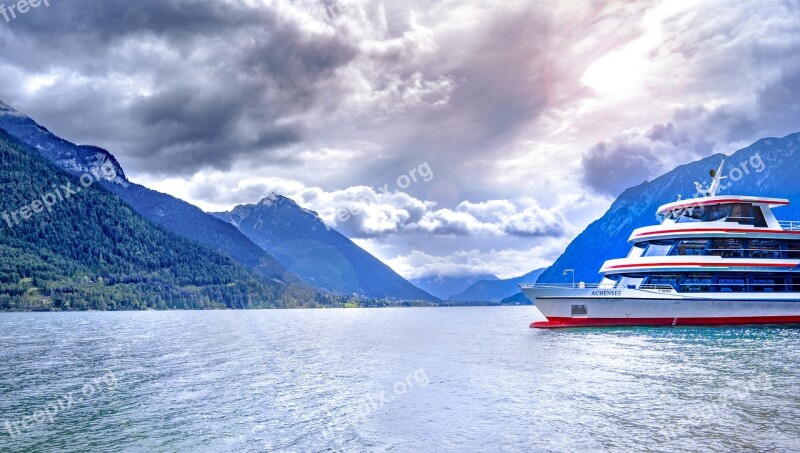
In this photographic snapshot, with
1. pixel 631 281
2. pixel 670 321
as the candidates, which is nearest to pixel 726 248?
pixel 670 321

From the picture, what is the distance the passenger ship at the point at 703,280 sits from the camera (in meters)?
58.2

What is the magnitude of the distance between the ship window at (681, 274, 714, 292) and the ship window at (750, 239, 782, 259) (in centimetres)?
639

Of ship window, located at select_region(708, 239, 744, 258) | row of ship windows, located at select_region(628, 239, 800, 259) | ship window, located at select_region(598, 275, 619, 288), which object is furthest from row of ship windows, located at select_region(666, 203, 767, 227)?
ship window, located at select_region(598, 275, 619, 288)

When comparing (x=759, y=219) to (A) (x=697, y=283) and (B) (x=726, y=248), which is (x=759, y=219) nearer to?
(B) (x=726, y=248)

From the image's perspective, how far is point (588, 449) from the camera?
17.5 m

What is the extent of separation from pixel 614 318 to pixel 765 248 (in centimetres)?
2036

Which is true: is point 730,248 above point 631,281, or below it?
above

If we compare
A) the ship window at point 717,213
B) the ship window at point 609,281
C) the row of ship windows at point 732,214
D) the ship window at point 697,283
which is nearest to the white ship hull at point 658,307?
the ship window at point 697,283

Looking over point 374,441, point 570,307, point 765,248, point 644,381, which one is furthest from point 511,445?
point 765,248

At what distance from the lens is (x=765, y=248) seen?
6153 cm

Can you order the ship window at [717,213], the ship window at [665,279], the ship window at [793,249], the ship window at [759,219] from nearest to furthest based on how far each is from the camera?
the ship window at [665,279] → the ship window at [717,213] → the ship window at [759,219] → the ship window at [793,249]

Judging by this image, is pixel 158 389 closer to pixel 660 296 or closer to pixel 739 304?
pixel 660 296

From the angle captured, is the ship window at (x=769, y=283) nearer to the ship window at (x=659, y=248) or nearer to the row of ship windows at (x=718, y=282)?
the row of ship windows at (x=718, y=282)

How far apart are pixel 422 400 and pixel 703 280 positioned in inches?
1856
